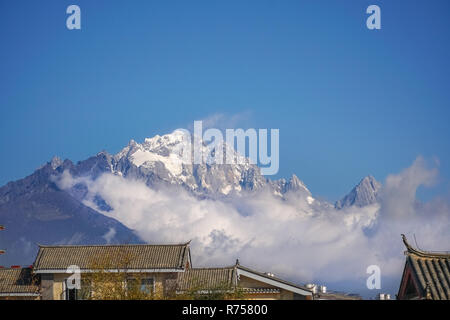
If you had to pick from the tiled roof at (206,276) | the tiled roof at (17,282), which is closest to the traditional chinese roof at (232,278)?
the tiled roof at (206,276)

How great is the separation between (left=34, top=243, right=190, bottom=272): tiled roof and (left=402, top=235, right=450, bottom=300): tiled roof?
57.0 ft

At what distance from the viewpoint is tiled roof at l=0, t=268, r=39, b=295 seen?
1508 inches

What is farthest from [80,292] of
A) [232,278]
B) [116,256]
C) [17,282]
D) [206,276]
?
[232,278]

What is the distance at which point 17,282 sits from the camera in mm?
39031

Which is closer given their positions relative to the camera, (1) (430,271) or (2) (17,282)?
(1) (430,271)

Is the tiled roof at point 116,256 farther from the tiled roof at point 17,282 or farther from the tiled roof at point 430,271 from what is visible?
the tiled roof at point 430,271

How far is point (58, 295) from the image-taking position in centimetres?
3809

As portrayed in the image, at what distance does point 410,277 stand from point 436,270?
0.87 metres

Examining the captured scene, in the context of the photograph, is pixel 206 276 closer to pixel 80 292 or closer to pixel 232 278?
pixel 232 278

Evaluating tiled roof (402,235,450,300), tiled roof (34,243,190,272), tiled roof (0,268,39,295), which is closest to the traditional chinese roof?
tiled roof (34,243,190,272)

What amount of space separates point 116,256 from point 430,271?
19.7m

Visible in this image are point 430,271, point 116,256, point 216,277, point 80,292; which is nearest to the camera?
point 430,271

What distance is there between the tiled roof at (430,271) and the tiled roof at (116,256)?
17.4 metres
